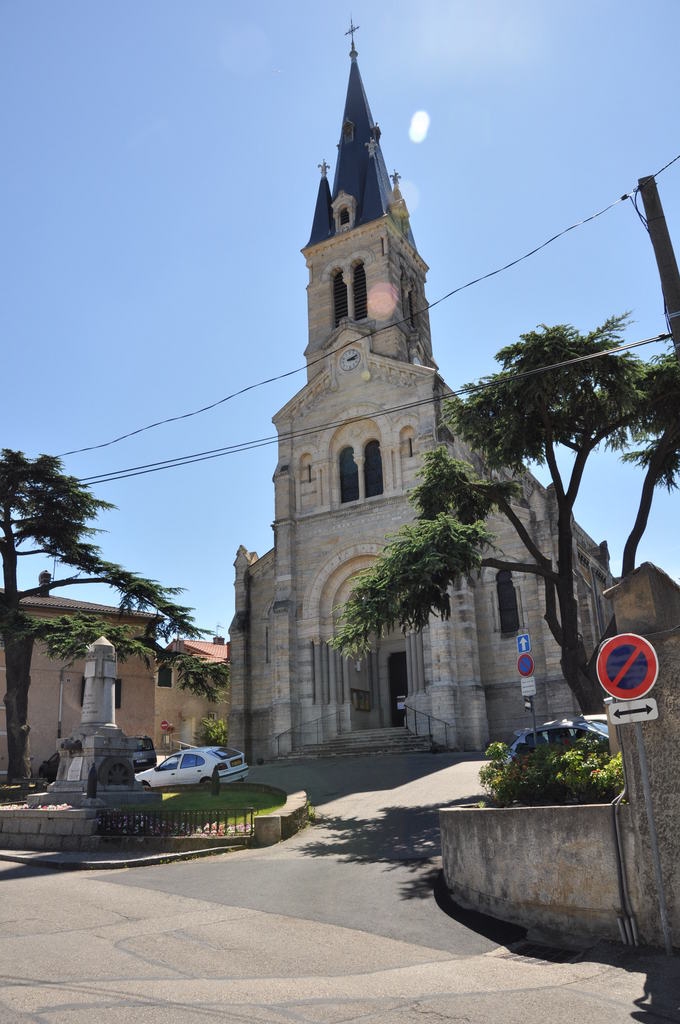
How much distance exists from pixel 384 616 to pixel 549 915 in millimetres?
9753

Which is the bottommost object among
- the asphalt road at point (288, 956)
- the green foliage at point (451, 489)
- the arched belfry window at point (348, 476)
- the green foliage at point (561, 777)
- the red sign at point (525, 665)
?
the asphalt road at point (288, 956)

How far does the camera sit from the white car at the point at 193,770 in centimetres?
2188

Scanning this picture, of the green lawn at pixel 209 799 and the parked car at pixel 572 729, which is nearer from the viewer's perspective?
the parked car at pixel 572 729

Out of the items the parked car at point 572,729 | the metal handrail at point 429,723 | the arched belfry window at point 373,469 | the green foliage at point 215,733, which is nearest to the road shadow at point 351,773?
the metal handrail at point 429,723

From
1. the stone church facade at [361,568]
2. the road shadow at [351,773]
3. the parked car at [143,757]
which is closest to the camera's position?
the road shadow at [351,773]

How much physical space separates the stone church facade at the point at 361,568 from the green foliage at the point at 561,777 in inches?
695

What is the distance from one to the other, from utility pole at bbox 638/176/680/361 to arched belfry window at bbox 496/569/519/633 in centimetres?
1999

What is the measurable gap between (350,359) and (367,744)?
16.7 meters

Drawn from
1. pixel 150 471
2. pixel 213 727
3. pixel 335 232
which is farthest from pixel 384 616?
pixel 335 232

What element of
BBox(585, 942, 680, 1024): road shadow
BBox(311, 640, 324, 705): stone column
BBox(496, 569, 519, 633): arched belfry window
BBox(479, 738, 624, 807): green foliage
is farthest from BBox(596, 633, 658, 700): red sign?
BBox(311, 640, 324, 705): stone column

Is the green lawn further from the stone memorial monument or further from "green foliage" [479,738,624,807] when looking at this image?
"green foliage" [479,738,624,807]

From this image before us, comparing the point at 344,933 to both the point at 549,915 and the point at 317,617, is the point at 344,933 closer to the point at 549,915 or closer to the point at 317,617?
the point at 549,915

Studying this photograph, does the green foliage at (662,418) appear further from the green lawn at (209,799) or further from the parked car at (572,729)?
the green lawn at (209,799)

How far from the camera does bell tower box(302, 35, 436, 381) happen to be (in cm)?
3634
